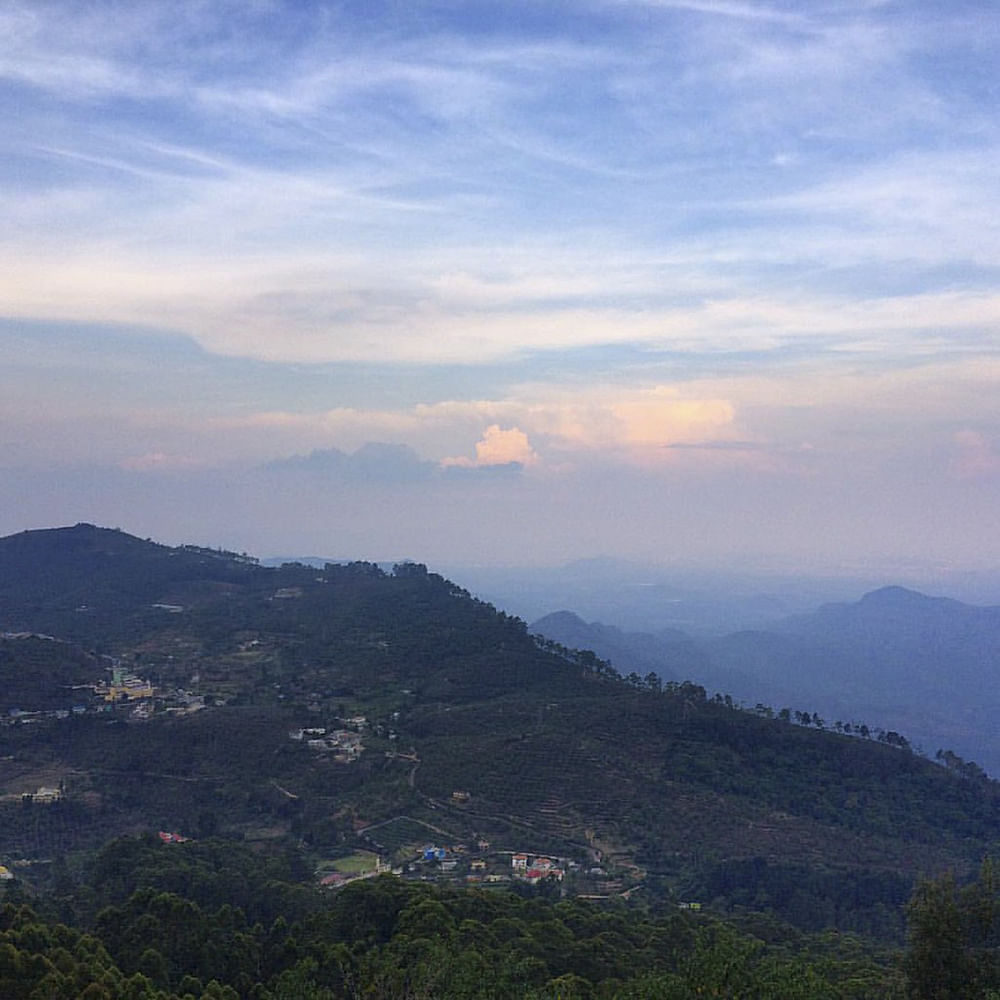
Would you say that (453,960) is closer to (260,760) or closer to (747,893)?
(747,893)

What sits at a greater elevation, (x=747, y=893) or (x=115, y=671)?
(x=115, y=671)

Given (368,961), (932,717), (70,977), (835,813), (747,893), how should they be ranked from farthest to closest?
(932,717) < (835,813) < (747,893) < (368,961) < (70,977)

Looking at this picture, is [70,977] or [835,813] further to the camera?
[835,813]

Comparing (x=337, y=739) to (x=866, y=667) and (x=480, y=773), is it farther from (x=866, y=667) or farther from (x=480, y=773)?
(x=866, y=667)

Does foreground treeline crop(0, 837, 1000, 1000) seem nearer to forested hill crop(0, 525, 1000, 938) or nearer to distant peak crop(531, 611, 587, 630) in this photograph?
forested hill crop(0, 525, 1000, 938)

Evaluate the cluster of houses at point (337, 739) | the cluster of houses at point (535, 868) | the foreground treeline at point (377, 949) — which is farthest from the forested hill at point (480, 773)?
the foreground treeline at point (377, 949)

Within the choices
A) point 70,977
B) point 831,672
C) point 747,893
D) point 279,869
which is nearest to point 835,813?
point 747,893
